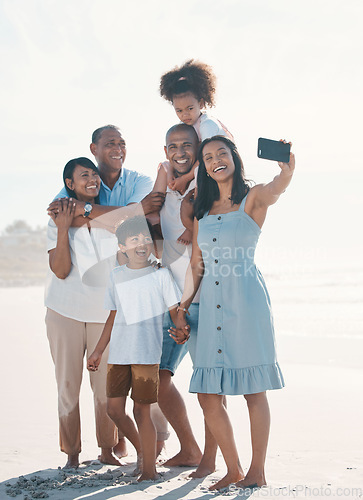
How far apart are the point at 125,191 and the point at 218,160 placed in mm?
963

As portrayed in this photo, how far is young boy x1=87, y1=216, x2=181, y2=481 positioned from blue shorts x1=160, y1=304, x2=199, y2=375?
0.40ft

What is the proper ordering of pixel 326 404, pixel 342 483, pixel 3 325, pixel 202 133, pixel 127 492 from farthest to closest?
pixel 3 325 → pixel 326 404 → pixel 202 133 → pixel 342 483 → pixel 127 492

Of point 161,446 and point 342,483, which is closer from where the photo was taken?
point 342,483

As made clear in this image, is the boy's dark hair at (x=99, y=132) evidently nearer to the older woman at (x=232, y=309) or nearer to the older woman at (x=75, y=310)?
the older woman at (x=75, y=310)

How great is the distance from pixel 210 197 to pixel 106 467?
1.91 meters

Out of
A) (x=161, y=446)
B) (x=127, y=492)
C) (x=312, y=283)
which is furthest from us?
(x=312, y=283)

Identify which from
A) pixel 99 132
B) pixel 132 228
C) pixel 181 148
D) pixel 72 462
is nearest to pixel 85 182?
pixel 99 132

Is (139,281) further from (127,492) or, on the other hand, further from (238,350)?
(127,492)

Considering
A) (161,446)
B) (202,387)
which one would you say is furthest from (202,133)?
(161,446)

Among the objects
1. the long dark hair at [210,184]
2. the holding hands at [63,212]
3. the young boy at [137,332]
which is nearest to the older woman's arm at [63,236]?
the holding hands at [63,212]

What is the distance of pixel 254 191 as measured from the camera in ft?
11.9

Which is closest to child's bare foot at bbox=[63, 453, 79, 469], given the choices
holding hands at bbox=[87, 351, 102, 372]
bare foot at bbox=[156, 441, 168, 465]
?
bare foot at bbox=[156, 441, 168, 465]

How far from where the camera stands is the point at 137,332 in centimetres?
368

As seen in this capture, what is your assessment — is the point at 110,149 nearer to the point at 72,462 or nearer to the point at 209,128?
the point at 209,128
